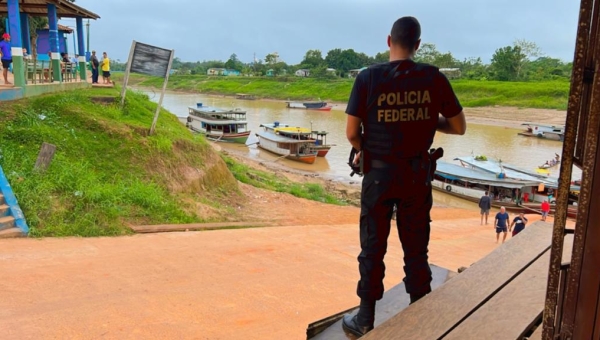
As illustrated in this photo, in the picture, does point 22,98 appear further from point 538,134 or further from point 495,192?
point 538,134

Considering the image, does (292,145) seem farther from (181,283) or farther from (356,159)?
(356,159)

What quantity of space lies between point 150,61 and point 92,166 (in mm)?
2878

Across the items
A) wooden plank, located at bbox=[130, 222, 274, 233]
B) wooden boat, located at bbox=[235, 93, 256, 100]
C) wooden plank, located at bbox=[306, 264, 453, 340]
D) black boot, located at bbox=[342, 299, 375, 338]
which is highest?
wooden boat, located at bbox=[235, 93, 256, 100]

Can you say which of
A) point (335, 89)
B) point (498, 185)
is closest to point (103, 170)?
point (498, 185)

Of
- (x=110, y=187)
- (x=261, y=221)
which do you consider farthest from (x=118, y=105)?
(x=261, y=221)

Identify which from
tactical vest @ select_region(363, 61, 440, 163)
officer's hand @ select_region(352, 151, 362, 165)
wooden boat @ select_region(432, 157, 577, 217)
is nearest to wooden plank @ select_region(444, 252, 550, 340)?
tactical vest @ select_region(363, 61, 440, 163)

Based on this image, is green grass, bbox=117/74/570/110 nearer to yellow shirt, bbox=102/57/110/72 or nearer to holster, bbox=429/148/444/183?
yellow shirt, bbox=102/57/110/72

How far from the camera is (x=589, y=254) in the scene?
1.19 metres

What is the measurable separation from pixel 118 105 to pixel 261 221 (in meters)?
4.57

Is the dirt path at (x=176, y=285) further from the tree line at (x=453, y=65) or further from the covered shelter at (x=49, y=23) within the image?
the tree line at (x=453, y=65)

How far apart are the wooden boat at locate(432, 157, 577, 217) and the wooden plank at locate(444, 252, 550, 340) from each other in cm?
1572

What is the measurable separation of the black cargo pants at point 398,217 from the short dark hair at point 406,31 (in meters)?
0.56

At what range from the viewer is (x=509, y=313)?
1.99 m

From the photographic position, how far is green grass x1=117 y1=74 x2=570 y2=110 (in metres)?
44.7
